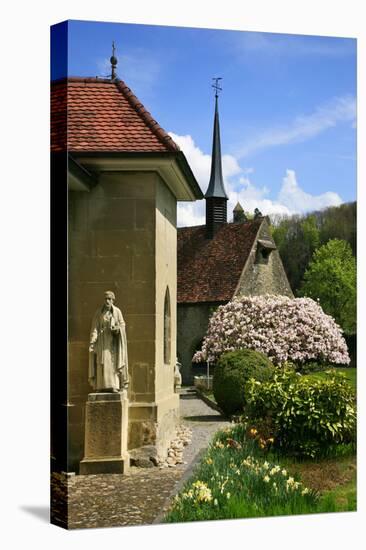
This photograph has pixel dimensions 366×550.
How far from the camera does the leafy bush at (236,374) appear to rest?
42.7 feet

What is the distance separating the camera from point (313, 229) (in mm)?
12227

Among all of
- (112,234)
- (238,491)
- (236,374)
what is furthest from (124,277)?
(236,374)

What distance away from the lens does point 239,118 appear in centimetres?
1138

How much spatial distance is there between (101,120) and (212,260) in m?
5.01

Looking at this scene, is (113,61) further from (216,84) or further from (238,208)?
(238,208)

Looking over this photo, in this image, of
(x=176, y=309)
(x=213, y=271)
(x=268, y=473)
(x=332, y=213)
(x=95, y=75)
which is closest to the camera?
(x=95, y=75)

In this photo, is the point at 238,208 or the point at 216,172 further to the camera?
the point at 238,208

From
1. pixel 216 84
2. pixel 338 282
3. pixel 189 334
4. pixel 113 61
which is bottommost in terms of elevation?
pixel 189 334

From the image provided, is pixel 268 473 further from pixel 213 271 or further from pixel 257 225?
pixel 213 271

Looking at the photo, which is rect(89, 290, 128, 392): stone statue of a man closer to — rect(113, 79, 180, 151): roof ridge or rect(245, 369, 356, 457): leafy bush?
rect(113, 79, 180, 151): roof ridge

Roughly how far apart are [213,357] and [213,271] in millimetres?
2409

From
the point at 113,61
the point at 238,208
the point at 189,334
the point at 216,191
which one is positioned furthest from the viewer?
the point at 189,334

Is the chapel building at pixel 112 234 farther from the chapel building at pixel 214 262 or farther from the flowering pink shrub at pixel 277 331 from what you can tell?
the flowering pink shrub at pixel 277 331

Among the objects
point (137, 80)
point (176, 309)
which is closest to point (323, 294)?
point (176, 309)
